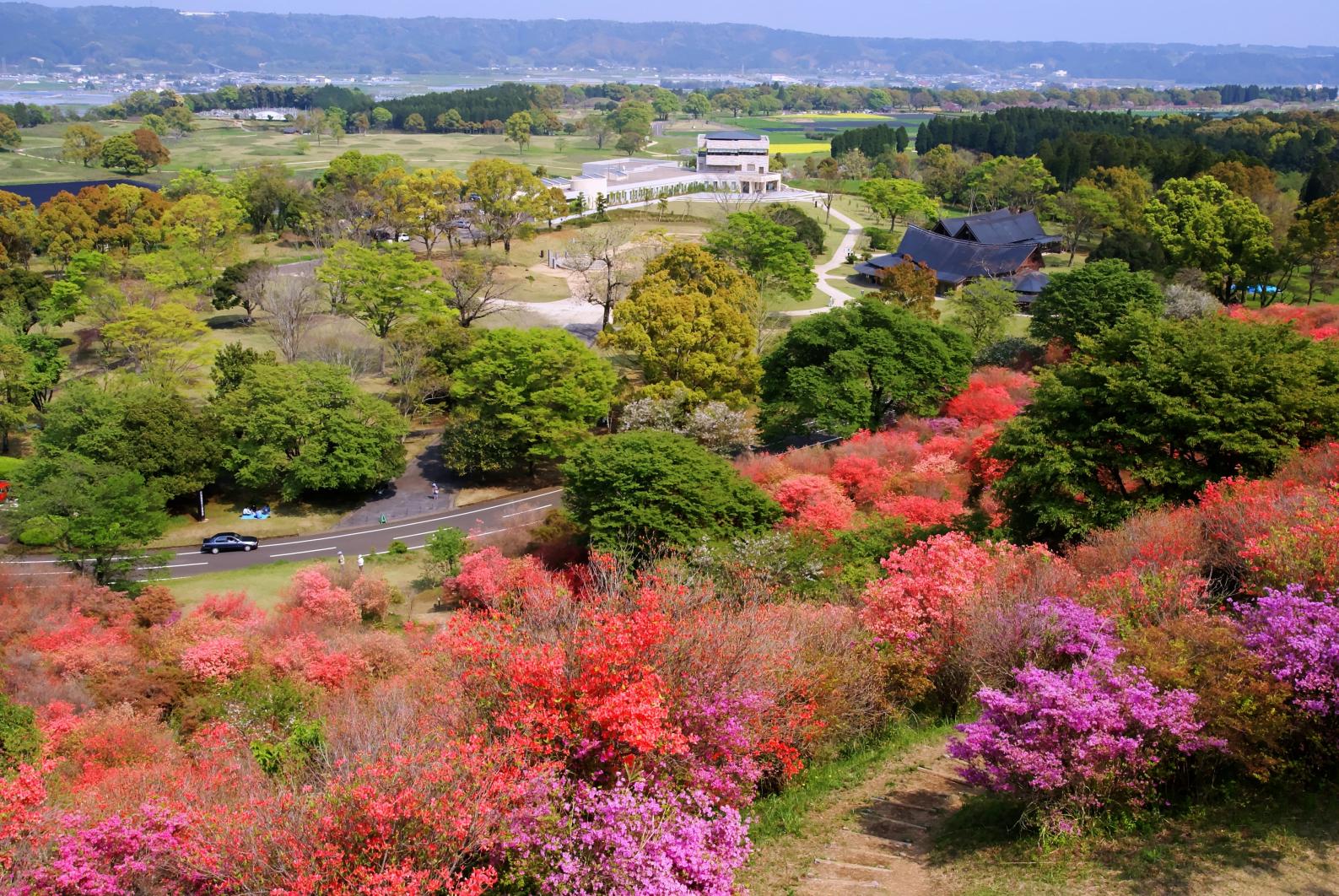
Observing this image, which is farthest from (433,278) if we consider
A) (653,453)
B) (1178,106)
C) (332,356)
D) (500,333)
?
(1178,106)

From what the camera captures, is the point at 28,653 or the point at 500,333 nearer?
the point at 28,653

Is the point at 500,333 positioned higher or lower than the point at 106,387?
higher

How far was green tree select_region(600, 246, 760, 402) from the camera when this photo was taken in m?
32.6

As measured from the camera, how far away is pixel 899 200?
211ft

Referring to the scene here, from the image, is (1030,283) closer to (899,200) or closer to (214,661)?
(899,200)

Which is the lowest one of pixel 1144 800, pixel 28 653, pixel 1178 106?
pixel 28 653

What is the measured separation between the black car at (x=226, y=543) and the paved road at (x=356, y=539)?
0.18m

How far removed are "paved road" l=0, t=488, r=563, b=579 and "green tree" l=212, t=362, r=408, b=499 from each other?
172 cm

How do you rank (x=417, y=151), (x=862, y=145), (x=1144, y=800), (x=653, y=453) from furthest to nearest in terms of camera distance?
(x=417, y=151) < (x=862, y=145) < (x=653, y=453) < (x=1144, y=800)

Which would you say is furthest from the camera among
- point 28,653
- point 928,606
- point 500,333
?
point 500,333

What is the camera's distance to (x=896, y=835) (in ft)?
33.7

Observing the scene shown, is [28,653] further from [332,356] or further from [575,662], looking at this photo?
[332,356]

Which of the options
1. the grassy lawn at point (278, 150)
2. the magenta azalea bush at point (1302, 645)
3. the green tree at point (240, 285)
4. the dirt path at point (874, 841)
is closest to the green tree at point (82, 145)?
the grassy lawn at point (278, 150)

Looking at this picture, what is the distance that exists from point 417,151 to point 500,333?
82.5 m
